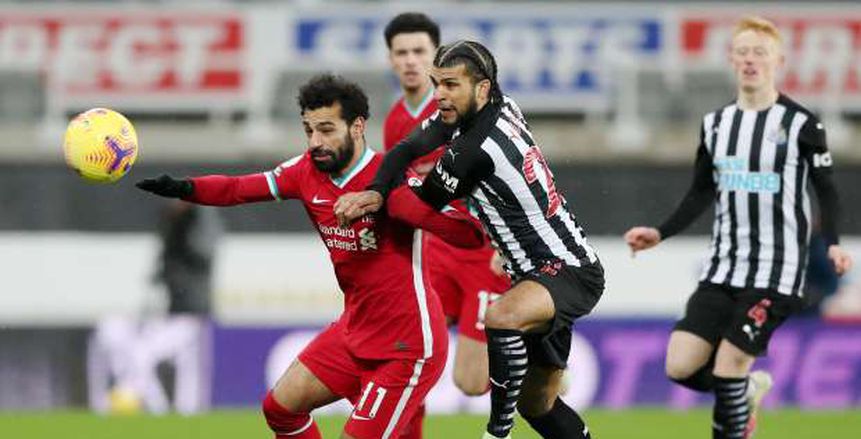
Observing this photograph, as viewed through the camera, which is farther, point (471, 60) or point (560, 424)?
point (560, 424)

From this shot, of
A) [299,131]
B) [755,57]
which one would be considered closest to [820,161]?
[755,57]

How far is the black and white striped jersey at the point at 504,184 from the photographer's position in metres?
6.61

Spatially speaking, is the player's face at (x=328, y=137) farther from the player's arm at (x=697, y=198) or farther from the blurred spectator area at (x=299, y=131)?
the blurred spectator area at (x=299, y=131)

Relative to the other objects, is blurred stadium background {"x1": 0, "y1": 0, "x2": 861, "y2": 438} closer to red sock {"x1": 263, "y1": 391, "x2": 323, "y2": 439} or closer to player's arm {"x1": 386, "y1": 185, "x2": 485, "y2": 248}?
red sock {"x1": 263, "y1": 391, "x2": 323, "y2": 439}

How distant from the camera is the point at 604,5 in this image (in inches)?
671

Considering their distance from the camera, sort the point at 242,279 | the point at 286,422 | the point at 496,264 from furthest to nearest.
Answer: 1. the point at 242,279
2. the point at 496,264
3. the point at 286,422

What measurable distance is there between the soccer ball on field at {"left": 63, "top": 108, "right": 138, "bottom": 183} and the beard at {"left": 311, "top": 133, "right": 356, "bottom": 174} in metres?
0.77

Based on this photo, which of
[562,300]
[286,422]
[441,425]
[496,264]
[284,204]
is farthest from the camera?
[284,204]

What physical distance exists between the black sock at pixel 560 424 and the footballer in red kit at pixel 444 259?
50.5 inches

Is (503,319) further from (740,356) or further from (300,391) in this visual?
(740,356)

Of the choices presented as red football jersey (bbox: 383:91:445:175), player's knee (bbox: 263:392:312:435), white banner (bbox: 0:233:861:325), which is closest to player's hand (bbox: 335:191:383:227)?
player's knee (bbox: 263:392:312:435)

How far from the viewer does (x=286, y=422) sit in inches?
275

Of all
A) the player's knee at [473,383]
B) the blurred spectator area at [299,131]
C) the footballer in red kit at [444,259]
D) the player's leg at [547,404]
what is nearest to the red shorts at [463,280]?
the footballer in red kit at [444,259]

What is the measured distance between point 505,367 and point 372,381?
56 cm
